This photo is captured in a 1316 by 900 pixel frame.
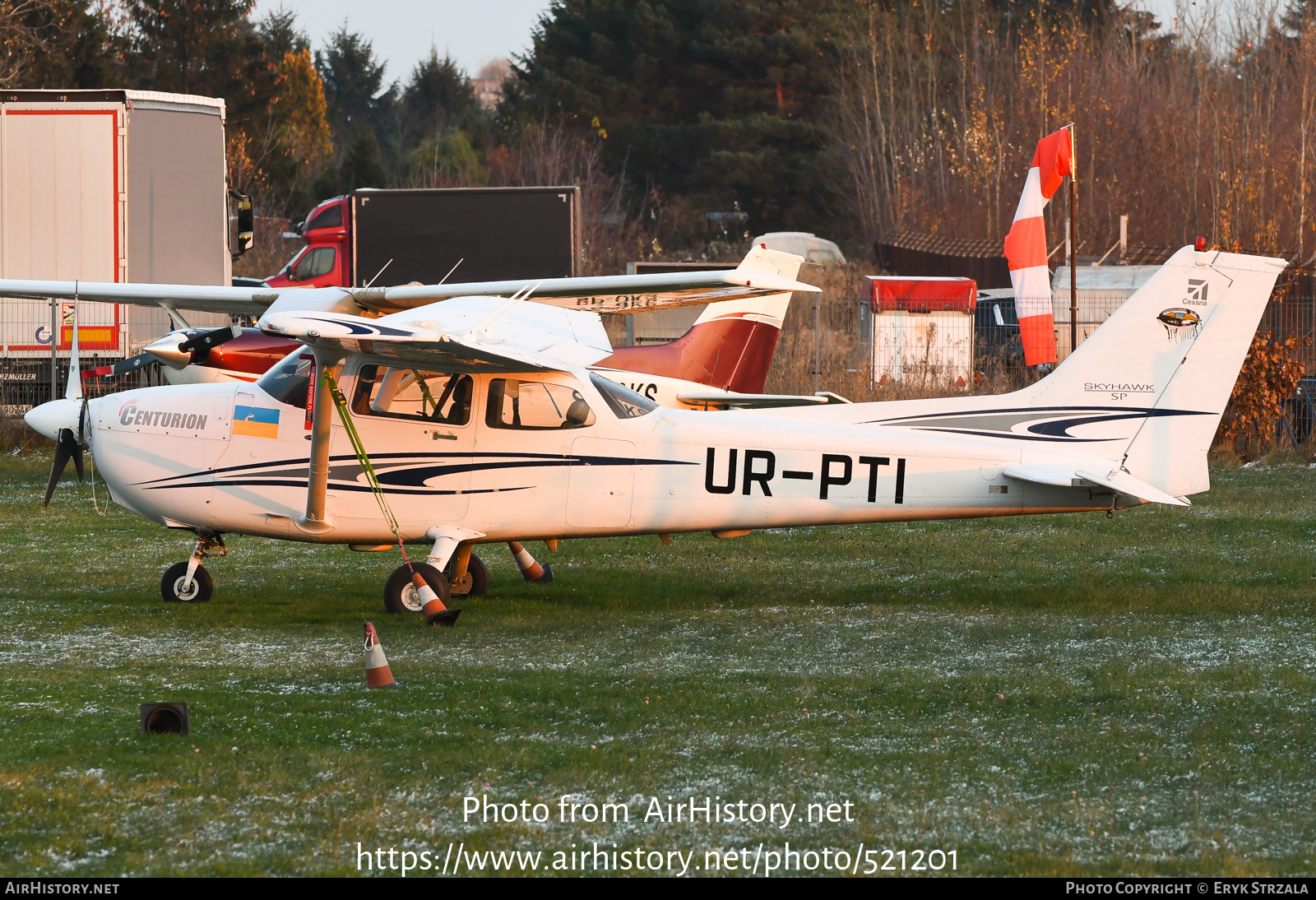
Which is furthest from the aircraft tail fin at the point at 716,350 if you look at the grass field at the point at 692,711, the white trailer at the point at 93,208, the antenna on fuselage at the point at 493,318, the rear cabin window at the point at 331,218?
the rear cabin window at the point at 331,218

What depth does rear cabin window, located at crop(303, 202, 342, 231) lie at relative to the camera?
23.7 m

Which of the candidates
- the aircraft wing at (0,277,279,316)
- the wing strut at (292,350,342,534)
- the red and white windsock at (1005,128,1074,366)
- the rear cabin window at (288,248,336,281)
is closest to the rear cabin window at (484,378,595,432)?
the wing strut at (292,350,342,534)

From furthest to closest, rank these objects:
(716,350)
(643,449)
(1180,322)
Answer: (716,350), (643,449), (1180,322)

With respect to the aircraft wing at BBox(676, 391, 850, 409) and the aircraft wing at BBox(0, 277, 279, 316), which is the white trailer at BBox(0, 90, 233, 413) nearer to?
the aircraft wing at BBox(0, 277, 279, 316)

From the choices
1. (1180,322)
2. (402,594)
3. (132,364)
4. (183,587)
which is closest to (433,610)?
(402,594)

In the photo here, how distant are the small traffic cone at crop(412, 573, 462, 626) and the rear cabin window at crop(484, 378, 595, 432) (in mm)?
1261

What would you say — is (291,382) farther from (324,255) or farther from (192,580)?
(324,255)

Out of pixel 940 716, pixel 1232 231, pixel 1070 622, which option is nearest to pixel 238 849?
pixel 940 716

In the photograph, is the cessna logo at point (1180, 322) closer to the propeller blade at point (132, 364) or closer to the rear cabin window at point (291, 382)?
the rear cabin window at point (291, 382)

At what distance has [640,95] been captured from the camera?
54.0 metres

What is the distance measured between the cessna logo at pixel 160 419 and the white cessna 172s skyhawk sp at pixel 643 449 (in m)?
0.01

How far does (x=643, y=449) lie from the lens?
30.5ft

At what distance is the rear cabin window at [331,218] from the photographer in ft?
77.7

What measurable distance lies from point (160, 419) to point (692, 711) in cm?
481
